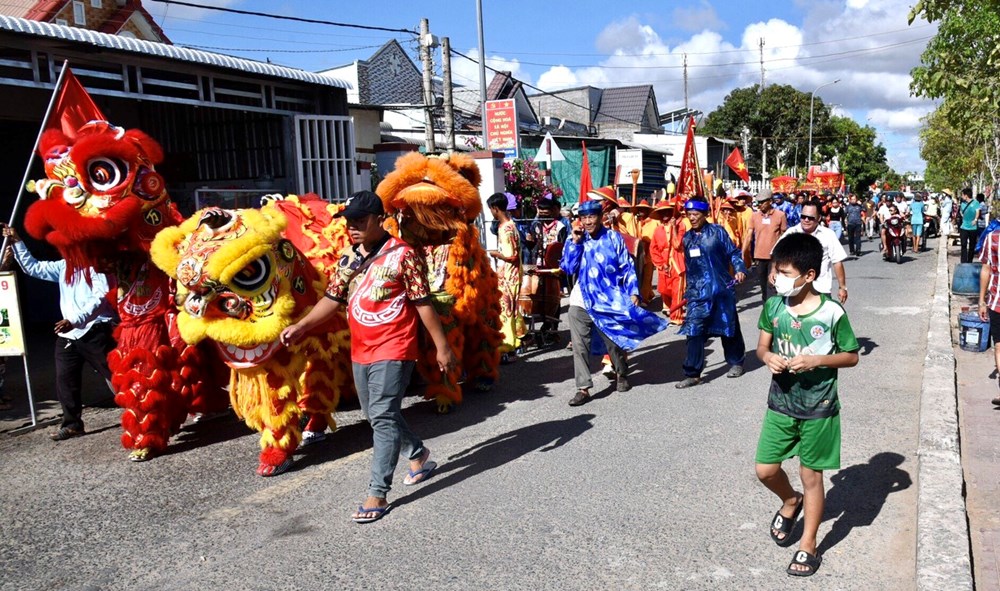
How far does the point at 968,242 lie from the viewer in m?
15.5

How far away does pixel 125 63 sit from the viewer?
29.3 ft

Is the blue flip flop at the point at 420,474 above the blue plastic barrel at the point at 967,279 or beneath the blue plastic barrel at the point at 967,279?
beneath

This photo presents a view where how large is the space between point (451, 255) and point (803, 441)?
11.8 feet

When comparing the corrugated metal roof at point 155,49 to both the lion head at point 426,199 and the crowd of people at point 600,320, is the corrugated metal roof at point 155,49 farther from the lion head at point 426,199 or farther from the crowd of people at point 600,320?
the lion head at point 426,199

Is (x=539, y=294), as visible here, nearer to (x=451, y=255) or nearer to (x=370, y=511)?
(x=451, y=255)

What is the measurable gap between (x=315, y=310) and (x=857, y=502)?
3140 millimetres

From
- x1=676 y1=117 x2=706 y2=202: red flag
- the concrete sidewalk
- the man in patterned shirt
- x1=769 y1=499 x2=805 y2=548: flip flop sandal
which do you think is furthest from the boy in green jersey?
x1=676 y1=117 x2=706 y2=202: red flag

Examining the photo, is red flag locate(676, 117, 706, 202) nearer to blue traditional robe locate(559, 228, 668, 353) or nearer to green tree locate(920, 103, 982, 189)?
blue traditional robe locate(559, 228, 668, 353)

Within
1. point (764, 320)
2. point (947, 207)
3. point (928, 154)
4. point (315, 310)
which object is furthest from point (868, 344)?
point (928, 154)

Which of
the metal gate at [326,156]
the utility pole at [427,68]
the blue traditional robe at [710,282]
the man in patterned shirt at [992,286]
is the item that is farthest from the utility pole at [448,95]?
the man in patterned shirt at [992,286]

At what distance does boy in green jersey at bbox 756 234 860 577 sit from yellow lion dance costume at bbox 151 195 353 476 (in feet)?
9.41

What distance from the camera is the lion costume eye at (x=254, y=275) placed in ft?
15.6

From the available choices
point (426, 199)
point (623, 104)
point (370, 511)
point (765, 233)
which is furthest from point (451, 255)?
point (623, 104)

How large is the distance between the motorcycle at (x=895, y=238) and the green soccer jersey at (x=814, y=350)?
1536cm
